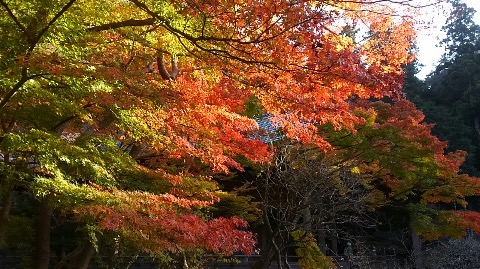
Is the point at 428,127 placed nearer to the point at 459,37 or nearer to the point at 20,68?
the point at 20,68

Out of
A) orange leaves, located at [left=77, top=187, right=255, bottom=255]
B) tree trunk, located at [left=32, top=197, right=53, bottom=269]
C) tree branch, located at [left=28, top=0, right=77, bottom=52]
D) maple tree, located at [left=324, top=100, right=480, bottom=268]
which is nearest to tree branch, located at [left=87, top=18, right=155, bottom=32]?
tree branch, located at [left=28, top=0, right=77, bottom=52]

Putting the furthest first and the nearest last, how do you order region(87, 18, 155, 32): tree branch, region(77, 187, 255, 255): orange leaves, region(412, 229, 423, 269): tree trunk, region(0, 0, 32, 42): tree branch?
region(412, 229, 423, 269): tree trunk
region(77, 187, 255, 255): orange leaves
region(87, 18, 155, 32): tree branch
region(0, 0, 32, 42): tree branch

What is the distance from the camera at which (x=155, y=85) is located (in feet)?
20.8

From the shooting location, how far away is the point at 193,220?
6633mm

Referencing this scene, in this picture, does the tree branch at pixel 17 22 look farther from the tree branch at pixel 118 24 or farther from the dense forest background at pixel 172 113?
the tree branch at pixel 118 24

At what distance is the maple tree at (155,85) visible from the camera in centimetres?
457

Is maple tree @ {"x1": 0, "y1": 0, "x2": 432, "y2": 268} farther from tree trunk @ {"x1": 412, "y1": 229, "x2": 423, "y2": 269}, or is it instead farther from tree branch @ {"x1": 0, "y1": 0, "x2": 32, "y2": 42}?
tree trunk @ {"x1": 412, "y1": 229, "x2": 423, "y2": 269}

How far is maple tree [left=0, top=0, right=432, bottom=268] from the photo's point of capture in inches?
180

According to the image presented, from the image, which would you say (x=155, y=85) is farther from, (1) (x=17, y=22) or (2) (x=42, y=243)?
(2) (x=42, y=243)

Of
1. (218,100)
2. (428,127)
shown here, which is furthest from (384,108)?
(218,100)

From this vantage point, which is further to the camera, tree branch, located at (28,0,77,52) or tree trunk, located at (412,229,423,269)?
tree trunk, located at (412,229,423,269)

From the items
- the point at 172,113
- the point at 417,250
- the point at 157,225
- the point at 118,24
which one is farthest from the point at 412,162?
the point at 118,24

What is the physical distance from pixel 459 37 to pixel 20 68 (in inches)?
1250

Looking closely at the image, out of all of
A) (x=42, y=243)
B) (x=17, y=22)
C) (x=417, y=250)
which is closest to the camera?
(x=17, y=22)
